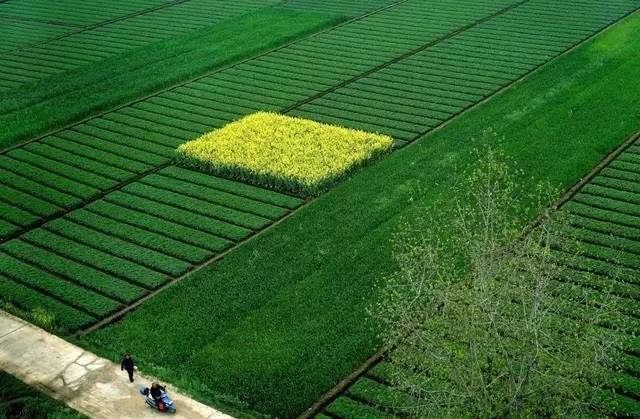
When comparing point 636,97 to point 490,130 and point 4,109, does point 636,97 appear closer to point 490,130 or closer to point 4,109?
point 490,130

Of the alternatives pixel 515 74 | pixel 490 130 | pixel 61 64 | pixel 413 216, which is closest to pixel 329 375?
pixel 413 216

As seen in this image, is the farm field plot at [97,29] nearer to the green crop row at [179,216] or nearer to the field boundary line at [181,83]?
the field boundary line at [181,83]

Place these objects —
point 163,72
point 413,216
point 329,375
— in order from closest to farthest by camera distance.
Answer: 1. point 329,375
2. point 413,216
3. point 163,72

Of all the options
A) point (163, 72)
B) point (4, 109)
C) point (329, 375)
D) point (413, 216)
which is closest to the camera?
point (329, 375)

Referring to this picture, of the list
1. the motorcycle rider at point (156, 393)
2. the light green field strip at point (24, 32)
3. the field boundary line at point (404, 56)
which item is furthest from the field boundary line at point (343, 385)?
the light green field strip at point (24, 32)

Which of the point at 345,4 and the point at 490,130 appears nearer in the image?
the point at 490,130

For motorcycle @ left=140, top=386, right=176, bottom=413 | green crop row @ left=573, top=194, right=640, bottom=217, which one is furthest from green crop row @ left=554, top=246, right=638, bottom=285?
motorcycle @ left=140, top=386, right=176, bottom=413
